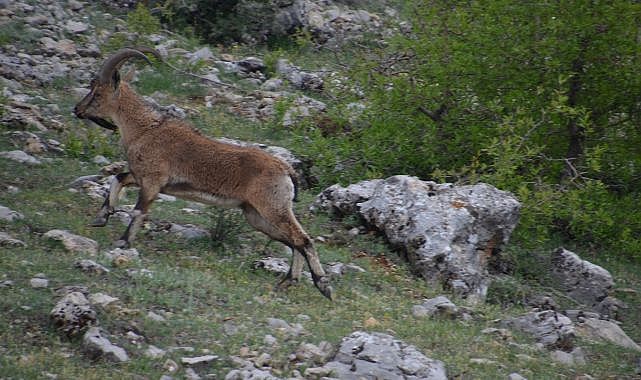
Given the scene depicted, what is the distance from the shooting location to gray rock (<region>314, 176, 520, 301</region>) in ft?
35.5

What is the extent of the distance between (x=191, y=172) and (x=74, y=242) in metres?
1.40

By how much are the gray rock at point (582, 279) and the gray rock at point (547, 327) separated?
5.97 ft

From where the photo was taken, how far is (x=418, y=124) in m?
13.1

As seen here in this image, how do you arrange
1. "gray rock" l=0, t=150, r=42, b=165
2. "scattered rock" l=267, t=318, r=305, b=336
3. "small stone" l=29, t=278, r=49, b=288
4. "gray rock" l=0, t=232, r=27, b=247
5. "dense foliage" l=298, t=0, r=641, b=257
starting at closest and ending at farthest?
"small stone" l=29, t=278, r=49, b=288
"scattered rock" l=267, t=318, r=305, b=336
"gray rock" l=0, t=232, r=27, b=247
"gray rock" l=0, t=150, r=42, b=165
"dense foliage" l=298, t=0, r=641, b=257

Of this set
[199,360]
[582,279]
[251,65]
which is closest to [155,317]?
[199,360]

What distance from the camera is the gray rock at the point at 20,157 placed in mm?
11969

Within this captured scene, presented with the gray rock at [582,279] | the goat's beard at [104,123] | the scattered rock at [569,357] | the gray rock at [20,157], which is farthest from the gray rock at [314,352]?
the gray rock at [20,157]

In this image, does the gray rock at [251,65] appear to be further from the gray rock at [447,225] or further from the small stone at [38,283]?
the small stone at [38,283]

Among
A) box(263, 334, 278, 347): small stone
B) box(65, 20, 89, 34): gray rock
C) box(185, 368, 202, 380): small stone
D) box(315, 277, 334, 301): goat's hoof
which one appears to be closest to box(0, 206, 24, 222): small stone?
box(315, 277, 334, 301): goat's hoof

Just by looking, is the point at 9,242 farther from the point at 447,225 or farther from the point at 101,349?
the point at 447,225

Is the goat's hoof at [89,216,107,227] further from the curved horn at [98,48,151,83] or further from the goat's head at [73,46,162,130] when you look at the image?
the curved horn at [98,48,151,83]

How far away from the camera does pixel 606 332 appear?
34.0 ft

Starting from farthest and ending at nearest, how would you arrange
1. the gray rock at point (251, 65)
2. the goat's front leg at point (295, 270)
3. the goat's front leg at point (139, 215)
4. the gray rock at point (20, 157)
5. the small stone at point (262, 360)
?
the gray rock at point (251, 65), the gray rock at point (20, 157), the goat's front leg at point (139, 215), the goat's front leg at point (295, 270), the small stone at point (262, 360)

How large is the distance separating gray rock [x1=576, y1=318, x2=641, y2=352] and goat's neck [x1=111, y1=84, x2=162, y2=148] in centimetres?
478
